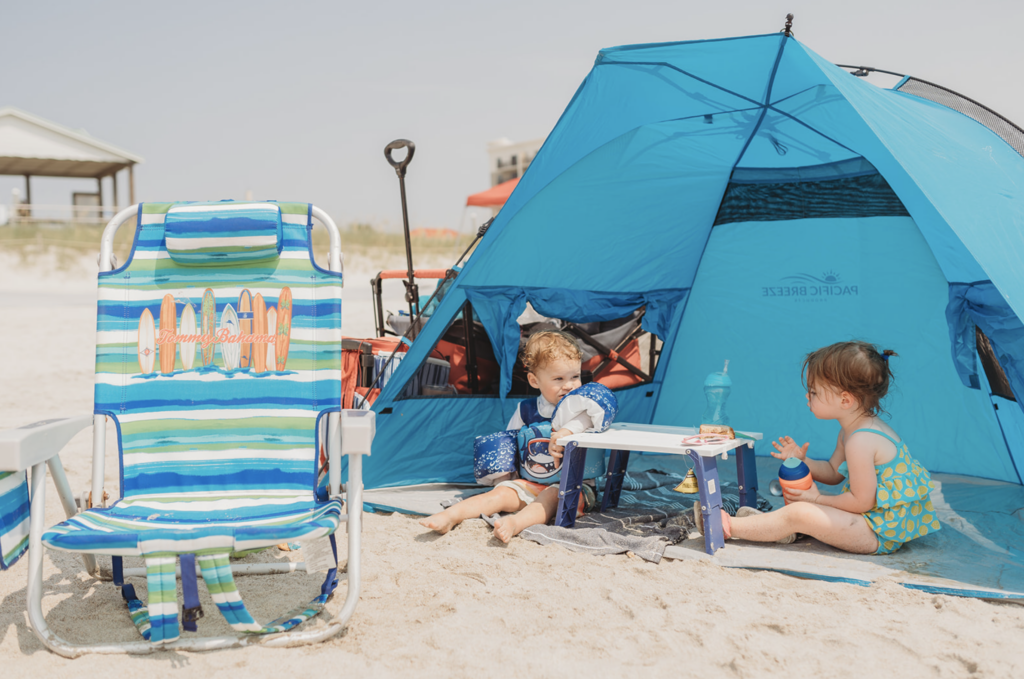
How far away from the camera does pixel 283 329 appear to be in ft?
8.27

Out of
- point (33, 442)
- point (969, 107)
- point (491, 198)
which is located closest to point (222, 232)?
point (33, 442)

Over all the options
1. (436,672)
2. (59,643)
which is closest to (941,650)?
(436,672)

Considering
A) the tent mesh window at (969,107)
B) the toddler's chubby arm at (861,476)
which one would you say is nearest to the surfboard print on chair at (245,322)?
the toddler's chubby arm at (861,476)

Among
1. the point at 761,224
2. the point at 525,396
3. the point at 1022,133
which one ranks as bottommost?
the point at 525,396

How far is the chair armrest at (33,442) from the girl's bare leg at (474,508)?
125 centimetres

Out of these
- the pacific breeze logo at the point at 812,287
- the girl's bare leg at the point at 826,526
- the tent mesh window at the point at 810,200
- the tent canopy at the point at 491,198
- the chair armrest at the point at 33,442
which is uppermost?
the tent canopy at the point at 491,198

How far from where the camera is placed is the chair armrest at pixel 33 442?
1.93m

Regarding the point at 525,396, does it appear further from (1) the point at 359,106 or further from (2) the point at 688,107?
(1) the point at 359,106

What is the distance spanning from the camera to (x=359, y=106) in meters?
19.3

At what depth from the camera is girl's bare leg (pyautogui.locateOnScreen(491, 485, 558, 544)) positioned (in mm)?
2855

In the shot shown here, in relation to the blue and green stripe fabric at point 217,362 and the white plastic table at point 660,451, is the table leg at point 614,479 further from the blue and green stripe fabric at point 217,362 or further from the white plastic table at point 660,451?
the blue and green stripe fabric at point 217,362

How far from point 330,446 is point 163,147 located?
88.4 feet

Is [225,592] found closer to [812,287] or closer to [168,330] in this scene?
[168,330]

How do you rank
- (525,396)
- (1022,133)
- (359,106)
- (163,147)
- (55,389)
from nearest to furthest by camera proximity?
(1022,133) < (525,396) < (55,389) < (359,106) < (163,147)
